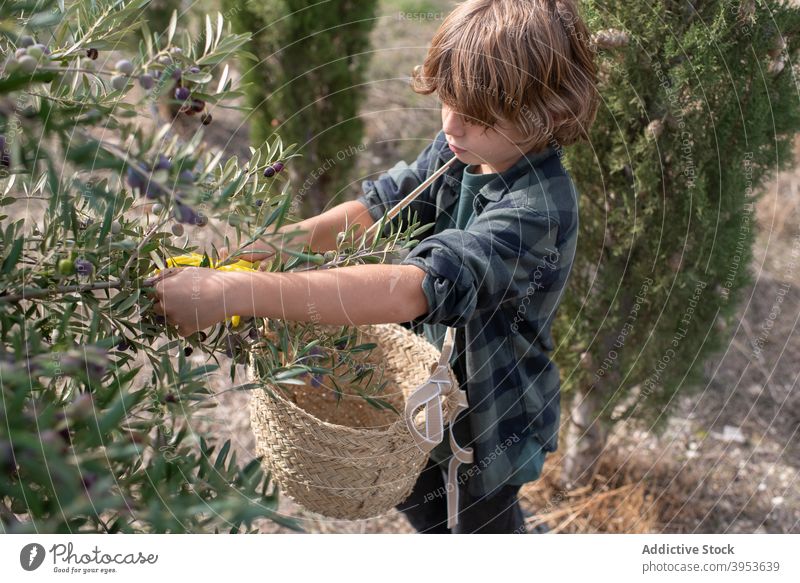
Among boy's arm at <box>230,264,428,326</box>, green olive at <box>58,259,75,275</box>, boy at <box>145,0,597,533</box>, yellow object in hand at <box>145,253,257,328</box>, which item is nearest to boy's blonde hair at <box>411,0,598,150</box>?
boy at <box>145,0,597,533</box>

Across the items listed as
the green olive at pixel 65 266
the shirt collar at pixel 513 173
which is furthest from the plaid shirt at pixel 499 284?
the green olive at pixel 65 266

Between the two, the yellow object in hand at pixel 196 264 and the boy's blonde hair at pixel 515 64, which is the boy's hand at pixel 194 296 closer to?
the yellow object in hand at pixel 196 264

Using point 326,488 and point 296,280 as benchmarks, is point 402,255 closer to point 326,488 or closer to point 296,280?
point 296,280

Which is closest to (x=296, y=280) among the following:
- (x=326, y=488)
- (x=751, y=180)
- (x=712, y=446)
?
(x=326, y=488)

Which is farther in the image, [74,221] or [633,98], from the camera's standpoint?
[633,98]

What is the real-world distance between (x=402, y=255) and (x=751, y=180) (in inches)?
32.3

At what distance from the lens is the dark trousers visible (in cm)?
145

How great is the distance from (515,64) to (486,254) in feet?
0.91

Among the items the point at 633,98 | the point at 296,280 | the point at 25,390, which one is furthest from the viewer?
the point at 633,98

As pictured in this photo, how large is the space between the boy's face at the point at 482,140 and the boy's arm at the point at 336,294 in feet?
0.83

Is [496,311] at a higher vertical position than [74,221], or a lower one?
lower

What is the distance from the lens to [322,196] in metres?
2.72

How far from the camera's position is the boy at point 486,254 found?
956 millimetres

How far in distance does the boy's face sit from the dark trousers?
1.99 ft
